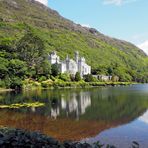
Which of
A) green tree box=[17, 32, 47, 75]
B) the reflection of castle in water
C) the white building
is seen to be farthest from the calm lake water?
the white building

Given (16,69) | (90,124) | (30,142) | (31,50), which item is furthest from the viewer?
(31,50)

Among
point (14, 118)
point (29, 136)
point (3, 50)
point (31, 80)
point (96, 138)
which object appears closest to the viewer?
point (29, 136)

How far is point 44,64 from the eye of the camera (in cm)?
14425

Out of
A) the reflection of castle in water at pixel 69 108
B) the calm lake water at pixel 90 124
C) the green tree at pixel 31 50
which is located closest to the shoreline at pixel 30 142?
the calm lake water at pixel 90 124

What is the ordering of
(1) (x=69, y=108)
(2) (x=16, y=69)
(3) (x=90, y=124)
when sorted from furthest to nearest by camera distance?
(2) (x=16, y=69) < (1) (x=69, y=108) < (3) (x=90, y=124)

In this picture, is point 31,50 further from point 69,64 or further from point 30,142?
point 30,142

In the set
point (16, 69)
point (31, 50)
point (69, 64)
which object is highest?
point (31, 50)

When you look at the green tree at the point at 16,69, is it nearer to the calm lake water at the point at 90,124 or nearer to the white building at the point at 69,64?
the white building at the point at 69,64

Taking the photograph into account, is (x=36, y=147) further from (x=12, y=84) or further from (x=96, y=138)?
(x=12, y=84)

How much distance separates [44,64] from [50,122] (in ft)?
343

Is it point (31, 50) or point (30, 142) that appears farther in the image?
point (31, 50)

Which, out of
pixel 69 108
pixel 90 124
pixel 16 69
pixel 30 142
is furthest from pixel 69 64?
pixel 30 142

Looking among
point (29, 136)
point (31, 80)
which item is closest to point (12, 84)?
point (31, 80)

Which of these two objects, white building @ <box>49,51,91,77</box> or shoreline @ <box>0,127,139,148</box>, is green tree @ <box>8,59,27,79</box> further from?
shoreline @ <box>0,127,139,148</box>
